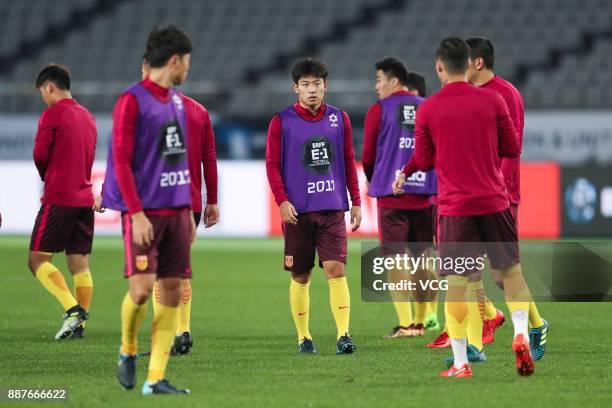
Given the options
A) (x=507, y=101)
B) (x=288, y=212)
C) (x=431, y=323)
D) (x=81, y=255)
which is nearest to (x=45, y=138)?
(x=81, y=255)

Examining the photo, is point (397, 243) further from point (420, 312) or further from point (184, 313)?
point (184, 313)

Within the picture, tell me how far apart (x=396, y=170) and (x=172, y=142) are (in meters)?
3.44

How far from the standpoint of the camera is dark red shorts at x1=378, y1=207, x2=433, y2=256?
998 centimetres

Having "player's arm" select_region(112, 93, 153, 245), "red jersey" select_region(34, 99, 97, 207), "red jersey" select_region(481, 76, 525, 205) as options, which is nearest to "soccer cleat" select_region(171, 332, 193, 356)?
"red jersey" select_region(34, 99, 97, 207)

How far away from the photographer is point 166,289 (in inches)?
269

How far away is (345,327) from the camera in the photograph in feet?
29.1

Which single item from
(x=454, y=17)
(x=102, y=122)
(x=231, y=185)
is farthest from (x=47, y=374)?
(x=454, y=17)

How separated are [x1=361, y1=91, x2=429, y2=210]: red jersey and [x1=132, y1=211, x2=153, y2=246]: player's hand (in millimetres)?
3529

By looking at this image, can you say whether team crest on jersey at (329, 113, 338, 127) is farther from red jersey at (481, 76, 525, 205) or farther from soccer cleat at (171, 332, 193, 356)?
soccer cleat at (171, 332, 193, 356)

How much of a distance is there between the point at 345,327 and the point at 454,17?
1893 centimetres

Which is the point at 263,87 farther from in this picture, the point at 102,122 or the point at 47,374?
the point at 47,374

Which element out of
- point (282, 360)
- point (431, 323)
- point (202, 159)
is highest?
point (202, 159)

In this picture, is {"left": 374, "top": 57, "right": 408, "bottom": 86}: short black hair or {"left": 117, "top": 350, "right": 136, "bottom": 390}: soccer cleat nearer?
{"left": 117, "top": 350, "right": 136, "bottom": 390}: soccer cleat

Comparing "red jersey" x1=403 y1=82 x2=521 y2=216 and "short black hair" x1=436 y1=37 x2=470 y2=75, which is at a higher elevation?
"short black hair" x1=436 y1=37 x2=470 y2=75
